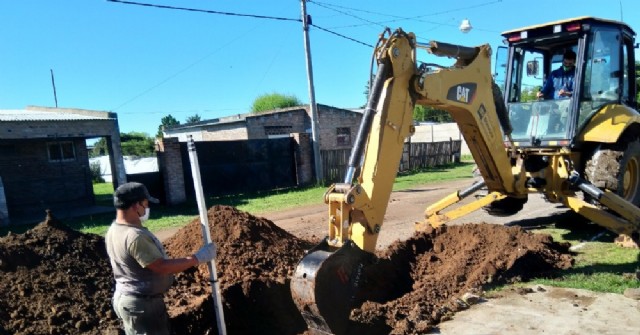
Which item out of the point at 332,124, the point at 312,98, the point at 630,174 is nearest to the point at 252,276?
the point at 630,174

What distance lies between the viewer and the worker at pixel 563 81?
7285 mm

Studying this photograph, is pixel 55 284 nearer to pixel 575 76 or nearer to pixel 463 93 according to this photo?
pixel 463 93

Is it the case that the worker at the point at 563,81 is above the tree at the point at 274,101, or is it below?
below

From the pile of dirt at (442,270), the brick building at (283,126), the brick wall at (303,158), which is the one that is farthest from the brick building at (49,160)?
the pile of dirt at (442,270)

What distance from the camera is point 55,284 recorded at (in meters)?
4.88

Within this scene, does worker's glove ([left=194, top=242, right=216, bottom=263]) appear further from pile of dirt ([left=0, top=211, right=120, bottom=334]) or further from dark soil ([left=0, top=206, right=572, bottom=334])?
pile of dirt ([left=0, top=211, right=120, bottom=334])

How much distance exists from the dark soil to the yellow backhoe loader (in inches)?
29.5

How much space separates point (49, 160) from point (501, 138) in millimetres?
15834

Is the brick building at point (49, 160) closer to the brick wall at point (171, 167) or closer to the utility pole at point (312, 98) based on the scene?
the brick wall at point (171, 167)

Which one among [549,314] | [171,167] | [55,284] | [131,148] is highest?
[131,148]

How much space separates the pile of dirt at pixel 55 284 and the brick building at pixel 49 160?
A: 31.6 ft

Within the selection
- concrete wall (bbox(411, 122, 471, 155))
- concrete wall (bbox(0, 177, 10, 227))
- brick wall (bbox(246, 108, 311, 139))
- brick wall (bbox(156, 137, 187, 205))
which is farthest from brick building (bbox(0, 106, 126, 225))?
concrete wall (bbox(411, 122, 471, 155))

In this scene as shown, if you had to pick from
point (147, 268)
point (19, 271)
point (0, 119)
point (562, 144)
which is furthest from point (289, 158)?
point (147, 268)

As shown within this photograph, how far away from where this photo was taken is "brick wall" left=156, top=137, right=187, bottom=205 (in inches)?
594
